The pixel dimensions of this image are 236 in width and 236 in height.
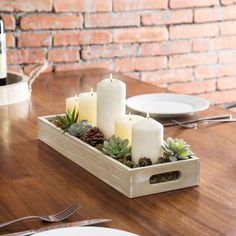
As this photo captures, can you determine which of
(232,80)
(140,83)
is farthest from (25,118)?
(232,80)

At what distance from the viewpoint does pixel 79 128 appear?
133cm

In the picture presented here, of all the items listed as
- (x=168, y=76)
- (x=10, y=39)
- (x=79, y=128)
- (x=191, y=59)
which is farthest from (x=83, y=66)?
(x=79, y=128)

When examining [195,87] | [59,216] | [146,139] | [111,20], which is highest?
[111,20]

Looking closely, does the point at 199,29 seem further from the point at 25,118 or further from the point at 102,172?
the point at 102,172

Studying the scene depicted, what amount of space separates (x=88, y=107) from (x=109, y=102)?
0.34 feet

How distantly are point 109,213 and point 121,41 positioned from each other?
1654 millimetres

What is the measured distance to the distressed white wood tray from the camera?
1122mm

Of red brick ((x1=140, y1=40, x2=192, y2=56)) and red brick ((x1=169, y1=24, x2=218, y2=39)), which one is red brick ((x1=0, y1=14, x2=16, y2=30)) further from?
red brick ((x1=169, y1=24, x2=218, y2=39))

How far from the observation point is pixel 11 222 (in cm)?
100

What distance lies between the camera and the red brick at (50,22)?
239cm

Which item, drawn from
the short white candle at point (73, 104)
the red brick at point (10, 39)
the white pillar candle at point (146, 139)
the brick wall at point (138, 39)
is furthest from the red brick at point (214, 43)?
the white pillar candle at point (146, 139)

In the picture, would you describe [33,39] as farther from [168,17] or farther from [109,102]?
[109,102]

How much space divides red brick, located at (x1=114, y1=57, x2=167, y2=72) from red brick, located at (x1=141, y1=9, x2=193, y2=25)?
A: 0.17 meters

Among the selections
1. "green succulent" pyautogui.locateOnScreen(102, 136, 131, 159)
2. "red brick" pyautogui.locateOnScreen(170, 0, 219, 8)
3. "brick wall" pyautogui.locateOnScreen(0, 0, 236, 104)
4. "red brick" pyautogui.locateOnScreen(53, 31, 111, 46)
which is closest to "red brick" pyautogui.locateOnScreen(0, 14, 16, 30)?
"brick wall" pyautogui.locateOnScreen(0, 0, 236, 104)
